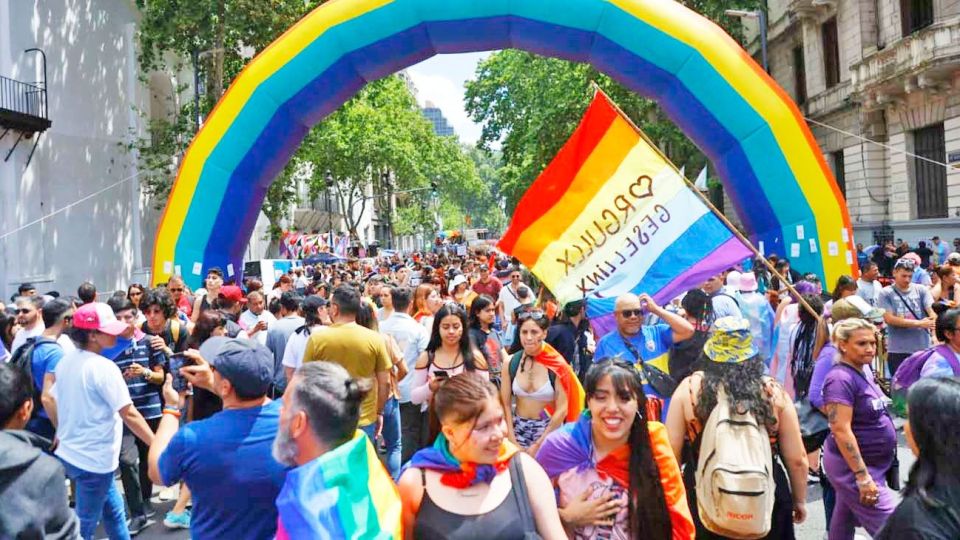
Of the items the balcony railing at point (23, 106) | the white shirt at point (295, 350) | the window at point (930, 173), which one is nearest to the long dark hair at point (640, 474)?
the white shirt at point (295, 350)

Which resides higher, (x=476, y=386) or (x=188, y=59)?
(x=188, y=59)

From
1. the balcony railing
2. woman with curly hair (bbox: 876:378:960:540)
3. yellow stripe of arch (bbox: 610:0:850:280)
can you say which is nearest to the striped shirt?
woman with curly hair (bbox: 876:378:960:540)

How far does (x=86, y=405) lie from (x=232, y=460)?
7.57ft

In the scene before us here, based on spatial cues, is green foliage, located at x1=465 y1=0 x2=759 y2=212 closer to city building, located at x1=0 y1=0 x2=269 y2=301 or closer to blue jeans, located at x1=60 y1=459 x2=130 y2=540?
city building, located at x1=0 y1=0 x2=269 y2=301

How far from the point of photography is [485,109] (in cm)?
3606

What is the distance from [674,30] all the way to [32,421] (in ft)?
29.5

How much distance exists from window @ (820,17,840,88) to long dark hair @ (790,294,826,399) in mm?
21353

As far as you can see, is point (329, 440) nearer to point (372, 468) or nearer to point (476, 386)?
point (372, 468)

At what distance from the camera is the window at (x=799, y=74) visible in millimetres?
28400

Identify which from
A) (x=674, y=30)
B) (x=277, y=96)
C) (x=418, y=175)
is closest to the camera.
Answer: (x=674, y=30)

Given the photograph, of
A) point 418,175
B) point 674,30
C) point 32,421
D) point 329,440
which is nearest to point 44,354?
point 32,421

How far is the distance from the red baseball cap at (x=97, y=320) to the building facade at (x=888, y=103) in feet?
54.2

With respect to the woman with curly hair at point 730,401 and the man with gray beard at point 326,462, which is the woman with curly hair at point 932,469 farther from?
the man with gray beard at point 326,462

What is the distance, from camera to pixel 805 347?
648 centimetres
